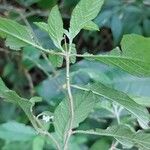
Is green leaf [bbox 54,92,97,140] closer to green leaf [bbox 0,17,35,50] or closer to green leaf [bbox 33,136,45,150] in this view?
green leaf [bbox 0,17,35,50]

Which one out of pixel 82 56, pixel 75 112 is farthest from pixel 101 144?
pixel 82 56

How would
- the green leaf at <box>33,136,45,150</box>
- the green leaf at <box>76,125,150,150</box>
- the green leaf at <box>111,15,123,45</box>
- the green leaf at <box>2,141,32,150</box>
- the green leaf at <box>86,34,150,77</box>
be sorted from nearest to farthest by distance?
1. the green leaf at <box>86,34,150,77</box>
2. the green leaf at <box>76,125,150,150</box>
3. the green leaf at <box>33,136,45,150</box>
4. the green leaf at <box>2,141,32,150</box>
5. the green leaf at <box>111,15,123,45</box>

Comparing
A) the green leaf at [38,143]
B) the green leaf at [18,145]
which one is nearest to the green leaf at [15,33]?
the green leaf at [38,143]

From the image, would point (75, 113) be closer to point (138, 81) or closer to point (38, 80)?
point (138, 81)

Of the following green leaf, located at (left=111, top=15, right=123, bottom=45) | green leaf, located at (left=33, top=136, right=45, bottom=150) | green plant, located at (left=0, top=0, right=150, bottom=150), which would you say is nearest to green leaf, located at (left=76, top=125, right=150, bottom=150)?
green plant, located at (left=0, top=0, right=150, bottom=150)

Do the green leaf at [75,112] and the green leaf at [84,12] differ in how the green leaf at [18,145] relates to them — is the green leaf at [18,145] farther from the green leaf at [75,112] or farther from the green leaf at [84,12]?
the green leaf at [84,12]

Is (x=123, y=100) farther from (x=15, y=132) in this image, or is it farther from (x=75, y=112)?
(x=15, y=132)

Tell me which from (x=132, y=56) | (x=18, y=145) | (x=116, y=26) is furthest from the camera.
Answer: (x=116, y=26)

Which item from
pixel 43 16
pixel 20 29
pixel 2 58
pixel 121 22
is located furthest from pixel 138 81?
pixel 2 58
